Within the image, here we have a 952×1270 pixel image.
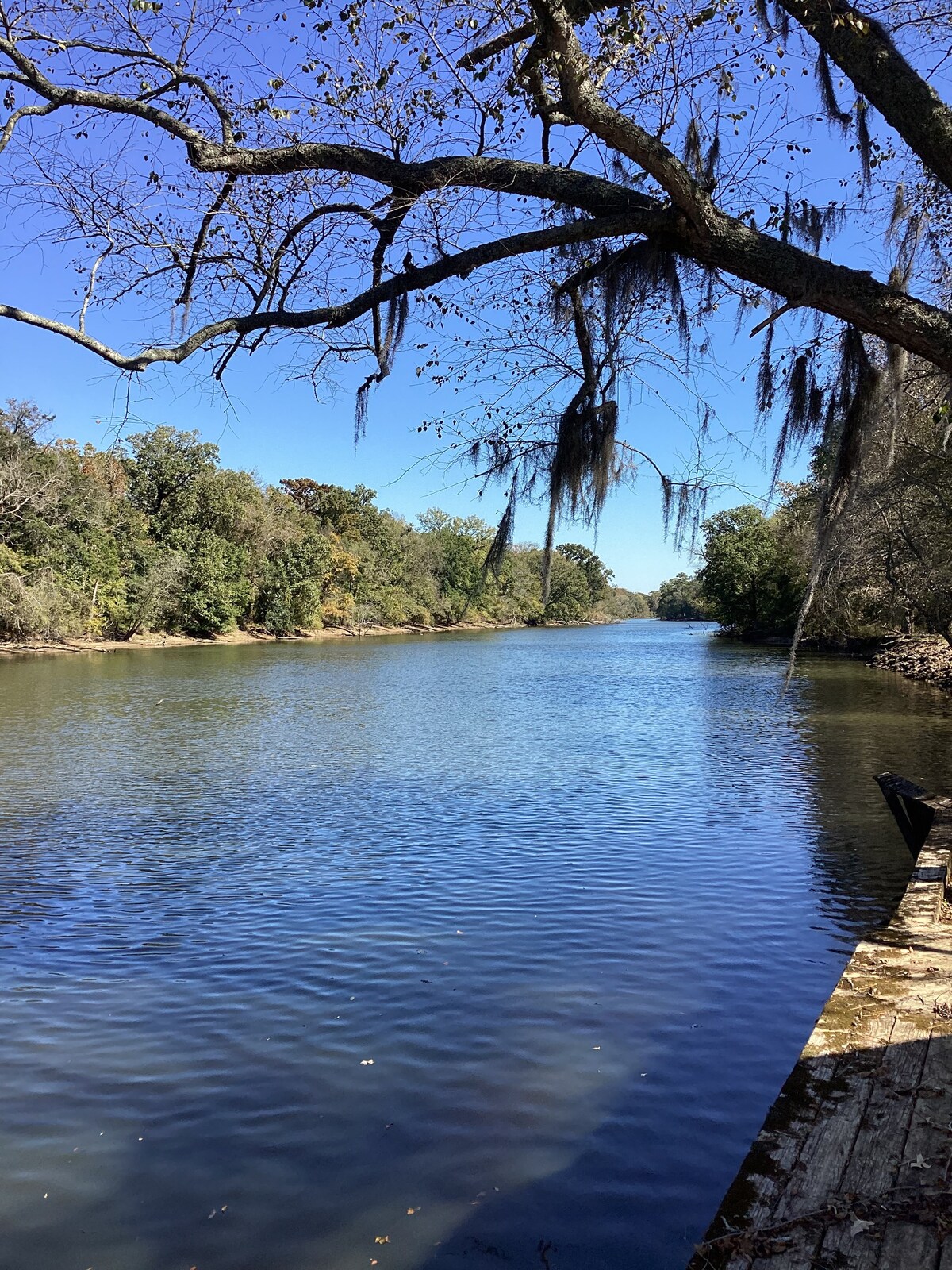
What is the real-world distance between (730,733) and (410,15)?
17.2 metres

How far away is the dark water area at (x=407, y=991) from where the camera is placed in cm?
390

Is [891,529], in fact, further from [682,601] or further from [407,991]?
[682,601]

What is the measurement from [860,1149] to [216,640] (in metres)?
60.7

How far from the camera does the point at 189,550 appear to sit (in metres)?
58.2

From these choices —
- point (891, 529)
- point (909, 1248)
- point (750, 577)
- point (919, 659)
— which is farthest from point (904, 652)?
point (909, 1248)

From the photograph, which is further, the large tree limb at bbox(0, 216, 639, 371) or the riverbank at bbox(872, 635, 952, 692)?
the riverbank at bbox(872, 635, 952, 692)

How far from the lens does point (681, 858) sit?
9609mm

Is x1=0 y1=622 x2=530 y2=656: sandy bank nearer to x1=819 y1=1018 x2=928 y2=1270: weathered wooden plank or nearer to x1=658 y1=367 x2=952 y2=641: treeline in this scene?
x1=658 y1=367 x2=952 y2=641: treeline

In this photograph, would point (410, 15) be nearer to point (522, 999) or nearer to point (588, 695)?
point (522, 999)

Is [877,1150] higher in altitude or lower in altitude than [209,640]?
lower

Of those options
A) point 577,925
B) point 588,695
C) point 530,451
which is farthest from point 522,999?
point 588,695

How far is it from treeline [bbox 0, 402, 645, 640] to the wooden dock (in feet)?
87.9

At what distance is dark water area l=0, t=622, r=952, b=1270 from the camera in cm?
390

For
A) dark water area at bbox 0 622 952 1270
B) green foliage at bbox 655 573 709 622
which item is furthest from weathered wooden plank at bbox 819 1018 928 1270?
green foliage at bbox 655 573 709 622
